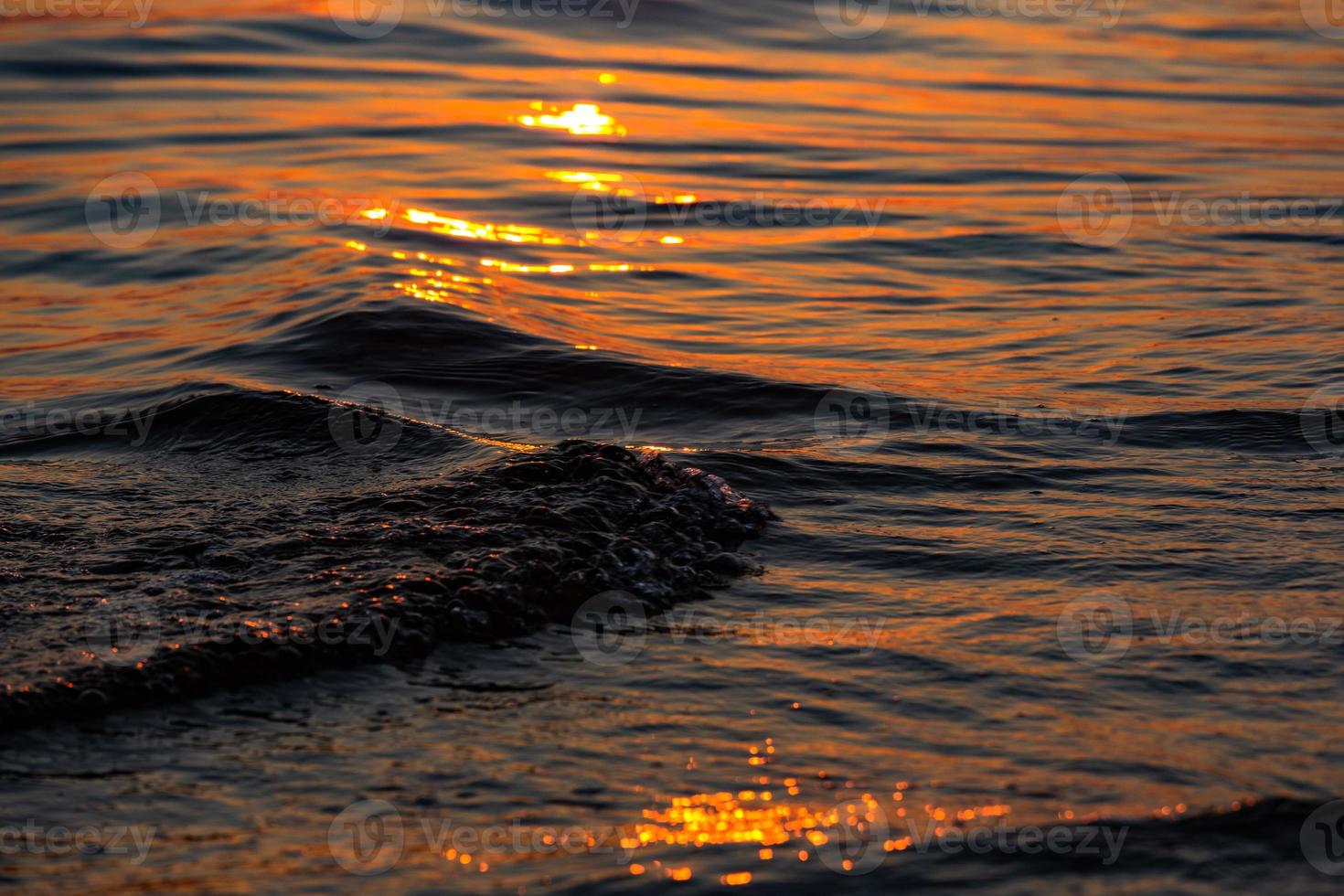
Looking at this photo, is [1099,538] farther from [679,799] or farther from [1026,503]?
[679,799]

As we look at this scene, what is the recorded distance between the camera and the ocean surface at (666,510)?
10.8ft

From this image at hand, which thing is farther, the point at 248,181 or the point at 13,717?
the point at 248,181

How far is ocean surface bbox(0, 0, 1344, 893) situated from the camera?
3293 millimetres

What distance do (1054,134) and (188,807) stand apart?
12.0m

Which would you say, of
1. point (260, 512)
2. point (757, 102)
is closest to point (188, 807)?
point (260, 512)

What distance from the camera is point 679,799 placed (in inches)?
132

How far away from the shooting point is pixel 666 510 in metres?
5.17

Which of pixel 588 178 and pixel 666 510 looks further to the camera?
pixel 588 178

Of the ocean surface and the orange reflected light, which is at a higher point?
the orange reflected light

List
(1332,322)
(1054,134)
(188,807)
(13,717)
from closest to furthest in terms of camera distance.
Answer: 1. (188,807)
2. (13,717)
3. (1332,322)
4. (1054,134)

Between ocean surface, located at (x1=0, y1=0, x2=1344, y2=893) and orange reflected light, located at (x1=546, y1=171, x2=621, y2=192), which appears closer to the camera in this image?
ocean surface, located at (x1=0, y1=0, x2=1344, y2=893)

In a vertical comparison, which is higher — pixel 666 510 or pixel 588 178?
pixel 588 178

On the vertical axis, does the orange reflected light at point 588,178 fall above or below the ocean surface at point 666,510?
above

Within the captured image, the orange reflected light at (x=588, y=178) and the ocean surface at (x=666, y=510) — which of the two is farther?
the orange reflected light at (x=588, y=178)
